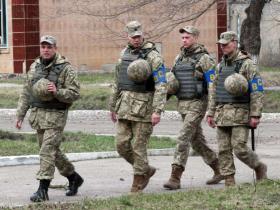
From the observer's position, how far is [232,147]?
12.0m

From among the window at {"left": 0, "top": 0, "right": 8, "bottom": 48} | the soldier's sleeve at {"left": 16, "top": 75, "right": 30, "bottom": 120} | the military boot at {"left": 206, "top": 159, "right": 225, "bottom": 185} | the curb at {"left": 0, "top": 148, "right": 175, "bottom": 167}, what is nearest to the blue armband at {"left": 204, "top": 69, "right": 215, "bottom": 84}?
the military boot at {"left": 206, "top": 159, "right": 225, "bottom": 185}

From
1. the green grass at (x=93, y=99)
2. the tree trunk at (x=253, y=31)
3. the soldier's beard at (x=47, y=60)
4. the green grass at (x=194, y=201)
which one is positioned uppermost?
the tree trunk at (x=253, y=31)

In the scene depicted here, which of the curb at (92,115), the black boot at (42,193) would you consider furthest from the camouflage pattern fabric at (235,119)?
the curb at (92,115)

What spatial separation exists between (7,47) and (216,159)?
22.4 metres

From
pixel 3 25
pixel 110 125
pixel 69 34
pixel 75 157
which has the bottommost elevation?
pixel 110 125

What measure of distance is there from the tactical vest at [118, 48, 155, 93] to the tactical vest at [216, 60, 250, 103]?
0.82m

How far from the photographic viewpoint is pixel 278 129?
840 inches

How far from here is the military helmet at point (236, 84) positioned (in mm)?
11680

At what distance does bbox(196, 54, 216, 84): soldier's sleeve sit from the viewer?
40.8 ft

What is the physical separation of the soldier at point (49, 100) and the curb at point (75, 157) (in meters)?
2.81

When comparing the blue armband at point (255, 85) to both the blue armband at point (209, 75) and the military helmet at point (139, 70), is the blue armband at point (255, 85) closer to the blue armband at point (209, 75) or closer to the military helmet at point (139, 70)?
the blue armband at point (209, 75)

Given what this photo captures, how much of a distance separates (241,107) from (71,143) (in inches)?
206

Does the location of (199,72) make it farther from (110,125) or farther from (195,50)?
(110,125)

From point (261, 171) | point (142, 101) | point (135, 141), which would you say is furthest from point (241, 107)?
point (135, 141)
